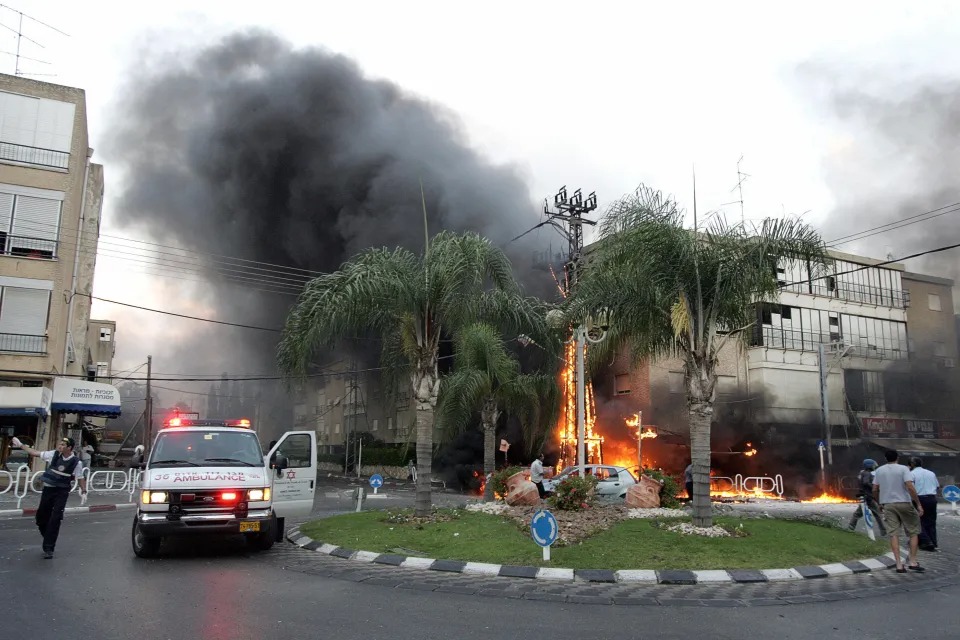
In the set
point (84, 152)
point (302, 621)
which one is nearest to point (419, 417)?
point (302, 621)

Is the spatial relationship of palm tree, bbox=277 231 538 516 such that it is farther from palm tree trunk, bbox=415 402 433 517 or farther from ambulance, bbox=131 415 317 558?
ambulance, bbox=131 415 317 558

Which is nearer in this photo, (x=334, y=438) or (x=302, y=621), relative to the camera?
(x=302, y=621)

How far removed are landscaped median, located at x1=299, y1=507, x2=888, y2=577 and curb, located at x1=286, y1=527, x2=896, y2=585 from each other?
17 cm

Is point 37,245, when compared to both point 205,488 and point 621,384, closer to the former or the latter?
point 205,488

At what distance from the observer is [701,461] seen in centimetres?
1078

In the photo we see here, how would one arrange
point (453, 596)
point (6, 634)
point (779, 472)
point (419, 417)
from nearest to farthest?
point (6, 634)
point (453, 596)
point (419, 417)
point (779, 472)

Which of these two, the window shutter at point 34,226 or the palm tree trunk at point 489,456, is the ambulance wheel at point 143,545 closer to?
the palm tree trunk at point 489,456

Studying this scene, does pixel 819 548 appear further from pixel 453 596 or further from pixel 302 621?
pixel 302 621

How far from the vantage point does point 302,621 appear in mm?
5840

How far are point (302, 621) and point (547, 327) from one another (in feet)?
44.3

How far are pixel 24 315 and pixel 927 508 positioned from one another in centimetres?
2754

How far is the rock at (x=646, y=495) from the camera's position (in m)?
14.3

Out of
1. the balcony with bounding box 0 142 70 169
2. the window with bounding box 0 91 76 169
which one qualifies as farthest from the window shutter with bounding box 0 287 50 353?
the window with bounding box 0 91 76 169

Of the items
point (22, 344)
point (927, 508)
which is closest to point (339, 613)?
point (927, 508)
